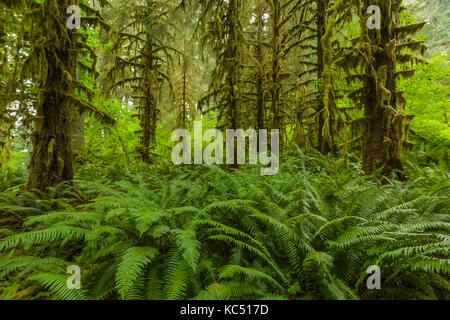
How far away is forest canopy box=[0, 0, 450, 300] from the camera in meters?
2.09

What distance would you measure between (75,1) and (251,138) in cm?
598

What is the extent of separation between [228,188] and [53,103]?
3.93m

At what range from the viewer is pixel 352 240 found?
7.18 feet

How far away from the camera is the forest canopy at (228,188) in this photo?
2.09 metres

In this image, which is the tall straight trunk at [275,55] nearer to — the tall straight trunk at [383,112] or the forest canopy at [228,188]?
the forest canopy at [228,188]

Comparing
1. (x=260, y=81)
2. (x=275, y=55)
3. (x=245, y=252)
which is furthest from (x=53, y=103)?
(x=260, y=81)

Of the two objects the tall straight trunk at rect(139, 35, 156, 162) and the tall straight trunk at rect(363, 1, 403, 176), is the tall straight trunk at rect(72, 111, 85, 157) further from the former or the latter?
the tall straight trunk at rect(363, 1, 403, 176)

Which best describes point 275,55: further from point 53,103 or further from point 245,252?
point 245,252

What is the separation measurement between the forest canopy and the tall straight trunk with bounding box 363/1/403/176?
3 cm

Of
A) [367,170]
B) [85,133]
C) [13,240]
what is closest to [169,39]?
[85,133]

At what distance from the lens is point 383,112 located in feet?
15.8

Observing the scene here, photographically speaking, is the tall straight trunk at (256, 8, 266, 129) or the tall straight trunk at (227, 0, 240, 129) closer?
the tall straight trunk at (227, 0, 240, 129)

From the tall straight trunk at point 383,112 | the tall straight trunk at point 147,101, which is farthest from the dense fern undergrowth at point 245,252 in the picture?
the tall straight trunk at point 147,101

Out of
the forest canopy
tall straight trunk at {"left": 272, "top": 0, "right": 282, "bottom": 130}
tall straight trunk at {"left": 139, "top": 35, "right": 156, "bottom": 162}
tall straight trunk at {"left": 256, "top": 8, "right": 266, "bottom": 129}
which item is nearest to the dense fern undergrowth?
the forest canopy
